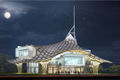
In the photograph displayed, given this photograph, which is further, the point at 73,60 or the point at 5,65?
the point at 73,60

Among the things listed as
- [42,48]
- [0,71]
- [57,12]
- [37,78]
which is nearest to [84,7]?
[57,12]

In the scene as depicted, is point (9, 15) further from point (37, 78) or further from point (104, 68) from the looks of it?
point (104, 68)

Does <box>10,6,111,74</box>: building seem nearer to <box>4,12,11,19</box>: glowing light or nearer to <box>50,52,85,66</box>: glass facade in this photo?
<box>50,52,85,66</box>: glass facade

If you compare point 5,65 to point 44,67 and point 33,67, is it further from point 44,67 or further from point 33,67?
point 44,67

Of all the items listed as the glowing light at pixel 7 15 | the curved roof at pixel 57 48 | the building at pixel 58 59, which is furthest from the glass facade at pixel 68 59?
the glowing light at pixel 7 15

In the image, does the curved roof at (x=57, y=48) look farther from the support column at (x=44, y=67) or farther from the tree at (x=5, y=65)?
the tree at (x=5, y=65)

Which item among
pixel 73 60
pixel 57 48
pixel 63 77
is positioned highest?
pixel 57 48

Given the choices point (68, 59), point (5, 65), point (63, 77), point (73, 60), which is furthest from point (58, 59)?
point (5, 65)

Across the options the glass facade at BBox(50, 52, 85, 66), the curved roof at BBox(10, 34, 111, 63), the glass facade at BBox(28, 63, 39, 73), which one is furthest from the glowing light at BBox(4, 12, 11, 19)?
the glass facade at BBox(50, 52, 85, 66)
